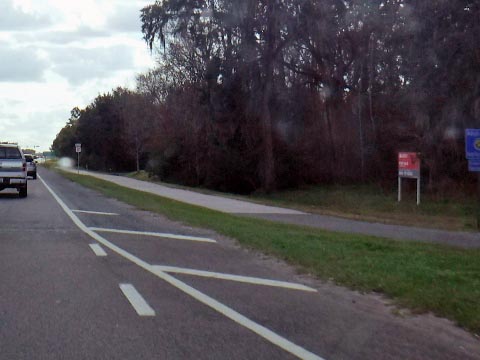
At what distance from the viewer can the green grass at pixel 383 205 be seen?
2470 cm

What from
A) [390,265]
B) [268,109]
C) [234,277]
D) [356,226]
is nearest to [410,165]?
[356,226]

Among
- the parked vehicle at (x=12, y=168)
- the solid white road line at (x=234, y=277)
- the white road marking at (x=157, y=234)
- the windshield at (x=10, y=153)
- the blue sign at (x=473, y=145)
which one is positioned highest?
the blue sign at (x=473, y=145)

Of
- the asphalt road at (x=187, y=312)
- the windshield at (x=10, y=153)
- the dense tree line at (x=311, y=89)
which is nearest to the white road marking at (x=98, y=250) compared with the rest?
the asphalt road at (x=187, y=312)

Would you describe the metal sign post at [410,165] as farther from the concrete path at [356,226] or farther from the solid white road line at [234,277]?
the solid white road line at [234,277]

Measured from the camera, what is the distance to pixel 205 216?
22547 millimetres

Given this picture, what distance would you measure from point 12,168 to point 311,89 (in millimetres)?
17227

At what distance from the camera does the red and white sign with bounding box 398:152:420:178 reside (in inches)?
1183

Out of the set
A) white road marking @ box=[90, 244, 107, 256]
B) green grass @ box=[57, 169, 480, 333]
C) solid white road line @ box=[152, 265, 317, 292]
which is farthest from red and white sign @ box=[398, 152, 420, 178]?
solid white road line @ box=[152, 265, 317, 292]

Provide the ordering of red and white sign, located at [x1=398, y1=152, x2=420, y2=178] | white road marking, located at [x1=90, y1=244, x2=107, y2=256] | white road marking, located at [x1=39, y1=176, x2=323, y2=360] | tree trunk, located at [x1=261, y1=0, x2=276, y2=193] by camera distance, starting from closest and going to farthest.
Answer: white road marking, located at [x1=39, y1=176, x2=323, y2=360]
white road marking, located at [x1=90, y1=244, x2=107, y2=256]
red and white sign, located at [x1=398, y1=152, x2=420, y2=178]
tree trunk, located at [x1=261, y1=0, x2=276, y2=193]

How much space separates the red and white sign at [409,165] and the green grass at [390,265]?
12.8 meters

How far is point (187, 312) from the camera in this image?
8680 mm

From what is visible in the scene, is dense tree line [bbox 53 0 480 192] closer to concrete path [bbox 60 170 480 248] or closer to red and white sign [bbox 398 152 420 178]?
red and white sign [bbox 398 152 420 178]

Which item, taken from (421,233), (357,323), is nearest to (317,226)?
(421,233)

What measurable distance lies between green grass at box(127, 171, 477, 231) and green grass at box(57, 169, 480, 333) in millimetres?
7149
